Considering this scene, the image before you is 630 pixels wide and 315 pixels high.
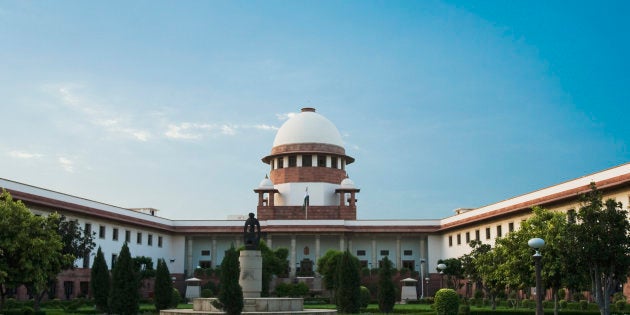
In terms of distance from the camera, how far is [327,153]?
6381 cm

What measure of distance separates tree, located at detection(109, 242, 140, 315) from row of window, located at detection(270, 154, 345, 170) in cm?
3440

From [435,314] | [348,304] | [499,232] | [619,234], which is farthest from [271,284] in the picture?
[619,234]

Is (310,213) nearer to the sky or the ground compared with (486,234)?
nearer to the sky

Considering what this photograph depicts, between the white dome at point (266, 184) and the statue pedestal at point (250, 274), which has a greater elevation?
the white dome at point (266, 184)

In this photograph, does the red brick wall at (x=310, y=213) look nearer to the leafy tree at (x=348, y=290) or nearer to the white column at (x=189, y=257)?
the white column at (x=189, y=257)

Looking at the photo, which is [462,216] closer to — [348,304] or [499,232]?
[499,232]

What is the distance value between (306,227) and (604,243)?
39311 mm

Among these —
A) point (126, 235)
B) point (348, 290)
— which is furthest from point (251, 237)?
point (126, 235)

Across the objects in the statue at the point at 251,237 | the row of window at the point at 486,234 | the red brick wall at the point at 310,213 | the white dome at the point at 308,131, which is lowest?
the statue at the point at 251,237

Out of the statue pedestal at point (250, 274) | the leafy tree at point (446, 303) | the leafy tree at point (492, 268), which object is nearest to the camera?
the statue pedestal at point (250, 274)

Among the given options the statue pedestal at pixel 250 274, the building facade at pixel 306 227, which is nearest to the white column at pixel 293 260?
the building facade at pixel 306 227

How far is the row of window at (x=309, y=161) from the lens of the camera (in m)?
64.0

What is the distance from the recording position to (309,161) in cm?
6419

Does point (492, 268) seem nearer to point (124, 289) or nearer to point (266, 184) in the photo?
point (124, 289)
